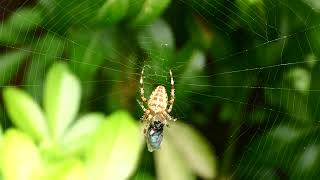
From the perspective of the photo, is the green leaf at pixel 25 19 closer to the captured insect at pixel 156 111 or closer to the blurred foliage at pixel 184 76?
the blurred foliage at pixel 184 76

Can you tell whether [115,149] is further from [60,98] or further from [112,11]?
[112,11]

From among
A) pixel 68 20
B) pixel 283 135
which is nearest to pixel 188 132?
pixel 283 135

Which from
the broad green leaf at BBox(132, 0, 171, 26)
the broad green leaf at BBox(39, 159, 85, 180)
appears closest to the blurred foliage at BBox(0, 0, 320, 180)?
the broad green leaf at BBox(132, 0, 171, 26)

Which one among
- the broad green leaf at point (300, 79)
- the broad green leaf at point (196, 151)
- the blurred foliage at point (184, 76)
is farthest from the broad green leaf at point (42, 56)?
the broad green leaf at point (300, 79)

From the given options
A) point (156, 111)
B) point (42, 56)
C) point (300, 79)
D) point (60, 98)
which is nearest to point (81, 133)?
point (60, 98)

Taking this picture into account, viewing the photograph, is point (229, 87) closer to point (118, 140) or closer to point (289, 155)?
point (289, 155)

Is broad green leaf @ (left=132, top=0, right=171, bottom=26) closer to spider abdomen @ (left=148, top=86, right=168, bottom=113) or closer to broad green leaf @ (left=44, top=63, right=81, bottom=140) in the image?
broad green leaf @ (left=44, top=63, right=81, bottom=140)
